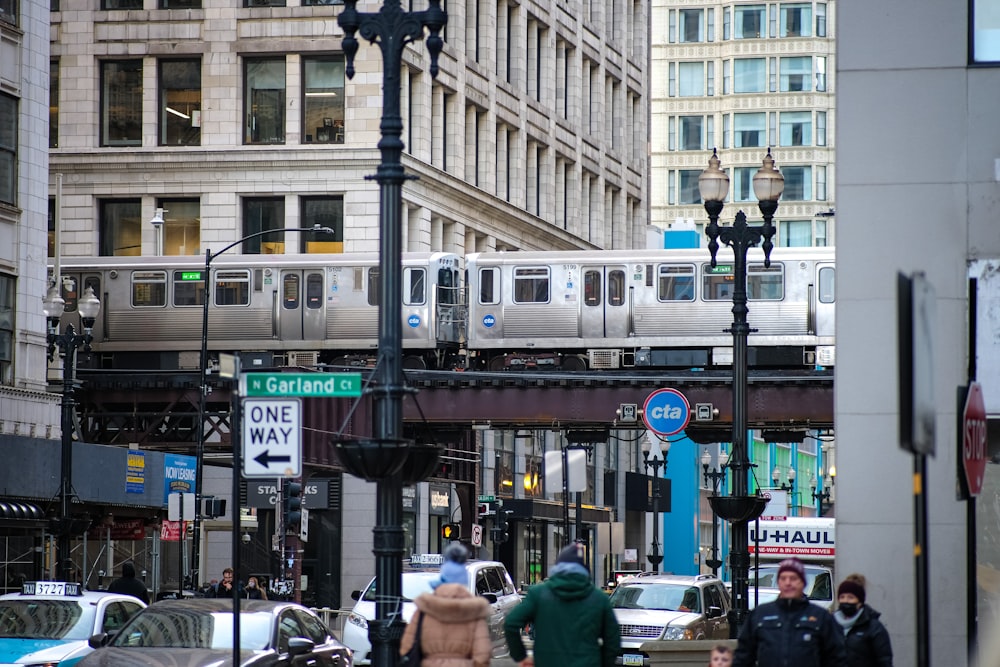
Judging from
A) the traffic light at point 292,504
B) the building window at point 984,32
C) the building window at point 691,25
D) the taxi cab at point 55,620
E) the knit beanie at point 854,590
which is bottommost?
the taxi cab at point 55,620

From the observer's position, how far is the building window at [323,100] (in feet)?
204

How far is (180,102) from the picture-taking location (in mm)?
63188

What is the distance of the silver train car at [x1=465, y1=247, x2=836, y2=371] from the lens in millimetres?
48844

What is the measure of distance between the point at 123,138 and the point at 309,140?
653cm

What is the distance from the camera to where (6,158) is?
126ft

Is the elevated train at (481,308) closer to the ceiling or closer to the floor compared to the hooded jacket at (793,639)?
closer to the ceiling

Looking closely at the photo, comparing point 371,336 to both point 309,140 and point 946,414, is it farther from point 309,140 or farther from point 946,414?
point 946,414

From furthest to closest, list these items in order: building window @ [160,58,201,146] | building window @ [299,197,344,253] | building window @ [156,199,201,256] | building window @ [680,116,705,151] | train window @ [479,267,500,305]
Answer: building window @ [680,116,705,151] → building window @ [160,58,201,146] → building window @ [156,199,201,256] → building window @ [299,197,344,253] → train window @ [479,267,500,305]

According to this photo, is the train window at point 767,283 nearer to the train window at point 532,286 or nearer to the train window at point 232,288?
the train window at point 532,286

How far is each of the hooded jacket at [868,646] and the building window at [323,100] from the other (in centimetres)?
5091

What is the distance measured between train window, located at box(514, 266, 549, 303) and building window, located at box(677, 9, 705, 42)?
234ft

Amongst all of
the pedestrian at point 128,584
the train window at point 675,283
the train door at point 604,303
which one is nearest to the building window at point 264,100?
the train door at point 604,303

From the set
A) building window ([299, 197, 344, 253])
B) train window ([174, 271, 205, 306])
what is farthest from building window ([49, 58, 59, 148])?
train window ([174, 271, 205, 306])

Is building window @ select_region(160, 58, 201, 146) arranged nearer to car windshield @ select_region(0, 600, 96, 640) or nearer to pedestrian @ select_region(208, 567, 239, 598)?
pedestrian @ select_region(208, 567, 239, 598)
